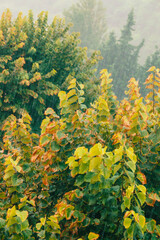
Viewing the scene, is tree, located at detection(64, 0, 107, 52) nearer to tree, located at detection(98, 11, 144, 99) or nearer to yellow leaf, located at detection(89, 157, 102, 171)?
tree, located at detection(98, 11, 144, 99)

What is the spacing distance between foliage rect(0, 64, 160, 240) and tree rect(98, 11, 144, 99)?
76.2ft

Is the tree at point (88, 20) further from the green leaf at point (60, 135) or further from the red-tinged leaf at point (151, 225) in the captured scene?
the red-tinged leaf at point (151, 225)

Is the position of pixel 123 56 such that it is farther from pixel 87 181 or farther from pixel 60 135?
pixel 87 181

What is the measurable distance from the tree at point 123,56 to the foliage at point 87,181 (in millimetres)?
23237

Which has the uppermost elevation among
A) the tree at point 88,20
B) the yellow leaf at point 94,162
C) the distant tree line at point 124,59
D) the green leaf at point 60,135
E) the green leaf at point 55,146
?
the tree at point 88,20

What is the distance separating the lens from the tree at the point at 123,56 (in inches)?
1001

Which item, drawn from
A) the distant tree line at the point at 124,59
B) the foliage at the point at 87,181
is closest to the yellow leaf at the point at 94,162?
the foliage at the point at 87,181

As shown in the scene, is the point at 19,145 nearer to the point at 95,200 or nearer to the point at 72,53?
the point at 95,200

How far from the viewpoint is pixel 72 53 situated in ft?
24.0

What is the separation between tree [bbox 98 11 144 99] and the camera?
1001 inches

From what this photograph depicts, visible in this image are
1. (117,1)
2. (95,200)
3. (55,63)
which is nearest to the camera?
(95,200)

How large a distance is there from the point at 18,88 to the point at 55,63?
1.56 meters

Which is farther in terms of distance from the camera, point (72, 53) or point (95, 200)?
point (72, 53)

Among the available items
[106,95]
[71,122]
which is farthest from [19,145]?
[106,95]
